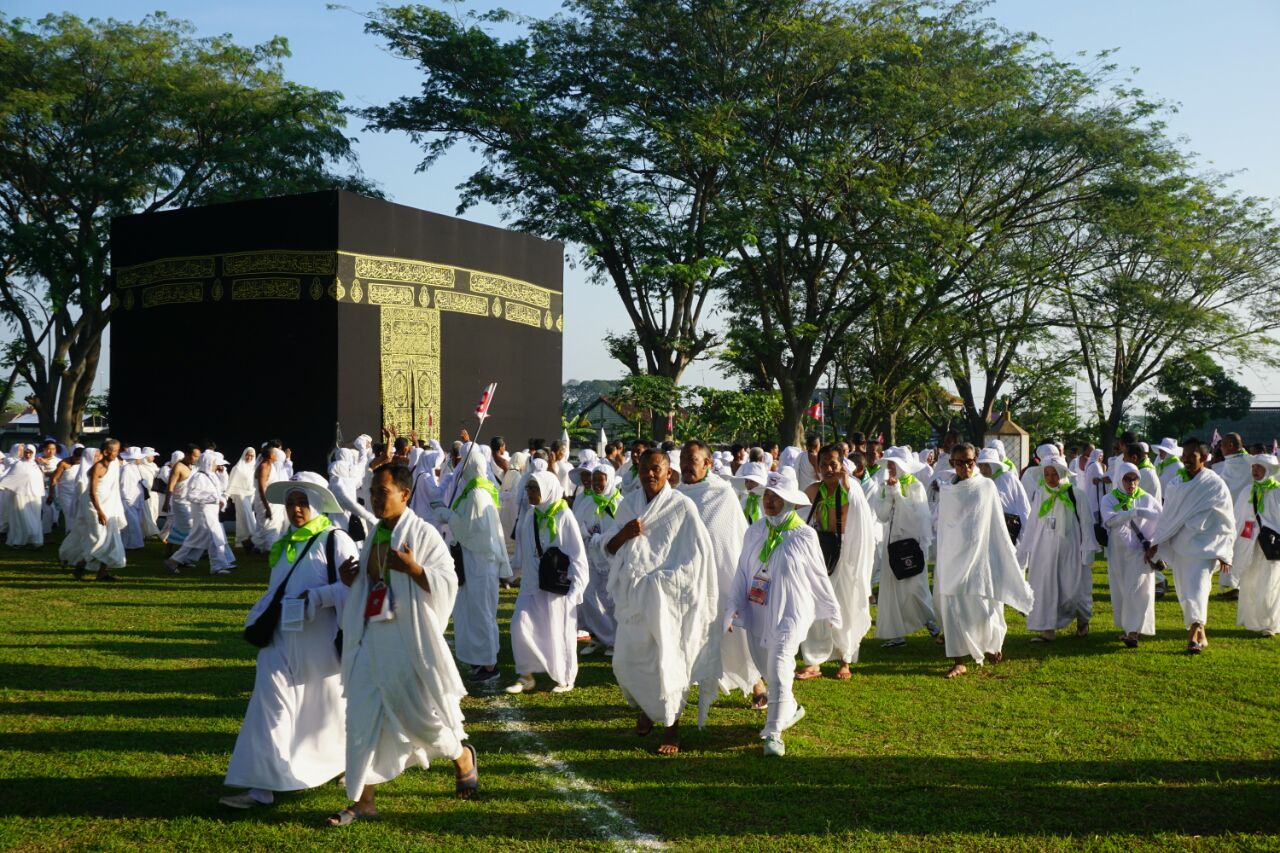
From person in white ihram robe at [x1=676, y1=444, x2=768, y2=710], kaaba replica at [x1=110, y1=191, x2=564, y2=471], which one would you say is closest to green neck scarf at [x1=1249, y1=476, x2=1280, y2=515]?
person in white ihram robe at [x1=676, y1=444, x2=768, y2=710]

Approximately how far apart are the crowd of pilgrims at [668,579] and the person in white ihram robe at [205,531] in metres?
1.07

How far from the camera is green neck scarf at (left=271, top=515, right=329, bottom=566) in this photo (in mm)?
5410

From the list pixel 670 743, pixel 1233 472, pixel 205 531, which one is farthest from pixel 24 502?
pixel 1233 472

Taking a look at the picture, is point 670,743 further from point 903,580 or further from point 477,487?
point 903,580

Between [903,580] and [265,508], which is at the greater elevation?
[265,508]

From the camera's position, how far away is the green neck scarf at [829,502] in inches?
337

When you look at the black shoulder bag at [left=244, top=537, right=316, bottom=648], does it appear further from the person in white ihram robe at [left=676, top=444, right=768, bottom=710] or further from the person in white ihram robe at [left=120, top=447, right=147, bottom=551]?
the person in white ihram robe at [left=120, top=447, right=147, bottom=551]

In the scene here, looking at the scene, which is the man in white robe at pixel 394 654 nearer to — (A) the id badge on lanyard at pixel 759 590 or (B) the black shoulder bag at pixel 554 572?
(A) the id badge on lanyard at pixel 759 590

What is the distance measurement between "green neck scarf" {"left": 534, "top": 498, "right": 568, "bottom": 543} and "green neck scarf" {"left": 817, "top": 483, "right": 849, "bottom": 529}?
1920mm

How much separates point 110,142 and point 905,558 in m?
25.7

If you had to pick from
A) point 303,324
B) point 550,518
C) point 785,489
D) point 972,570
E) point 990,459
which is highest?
point 303,324

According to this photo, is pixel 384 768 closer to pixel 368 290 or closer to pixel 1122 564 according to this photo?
pixel 1122 564

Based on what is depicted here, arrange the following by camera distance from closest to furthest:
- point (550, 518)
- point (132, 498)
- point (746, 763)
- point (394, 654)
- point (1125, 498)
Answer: point (394, 654), point (746, 763), point (550, 518), point (1125, 498), point (132, 498)

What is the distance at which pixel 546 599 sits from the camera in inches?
318
